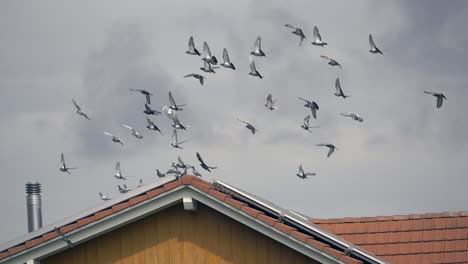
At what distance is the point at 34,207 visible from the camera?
34531 millimetres

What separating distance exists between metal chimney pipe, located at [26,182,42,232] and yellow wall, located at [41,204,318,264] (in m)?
5.48

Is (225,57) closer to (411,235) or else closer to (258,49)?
(258,49)

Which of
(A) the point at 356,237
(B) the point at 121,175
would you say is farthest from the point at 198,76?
(A) the point at 356,237

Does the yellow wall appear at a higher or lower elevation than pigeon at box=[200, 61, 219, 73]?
lower

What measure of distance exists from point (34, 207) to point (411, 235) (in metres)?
8.40

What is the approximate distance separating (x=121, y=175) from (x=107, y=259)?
5614 millimetres

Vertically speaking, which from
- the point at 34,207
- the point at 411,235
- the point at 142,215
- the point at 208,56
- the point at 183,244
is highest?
the point at 208,56

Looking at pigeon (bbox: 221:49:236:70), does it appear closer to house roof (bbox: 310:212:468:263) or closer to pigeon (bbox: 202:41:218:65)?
pigeon (bbox: 202:41:218:65)

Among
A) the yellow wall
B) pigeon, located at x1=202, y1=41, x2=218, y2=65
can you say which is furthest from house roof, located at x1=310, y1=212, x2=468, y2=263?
pigeon, located at x1=202, y1=41, x2=218, y2=65

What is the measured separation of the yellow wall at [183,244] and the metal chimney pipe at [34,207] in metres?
5.48

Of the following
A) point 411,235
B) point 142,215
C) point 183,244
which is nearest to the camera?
point 142,215

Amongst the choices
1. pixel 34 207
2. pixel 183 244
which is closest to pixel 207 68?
pixel 34 207

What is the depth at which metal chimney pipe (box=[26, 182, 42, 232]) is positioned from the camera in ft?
112

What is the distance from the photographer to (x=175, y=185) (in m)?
27.8
